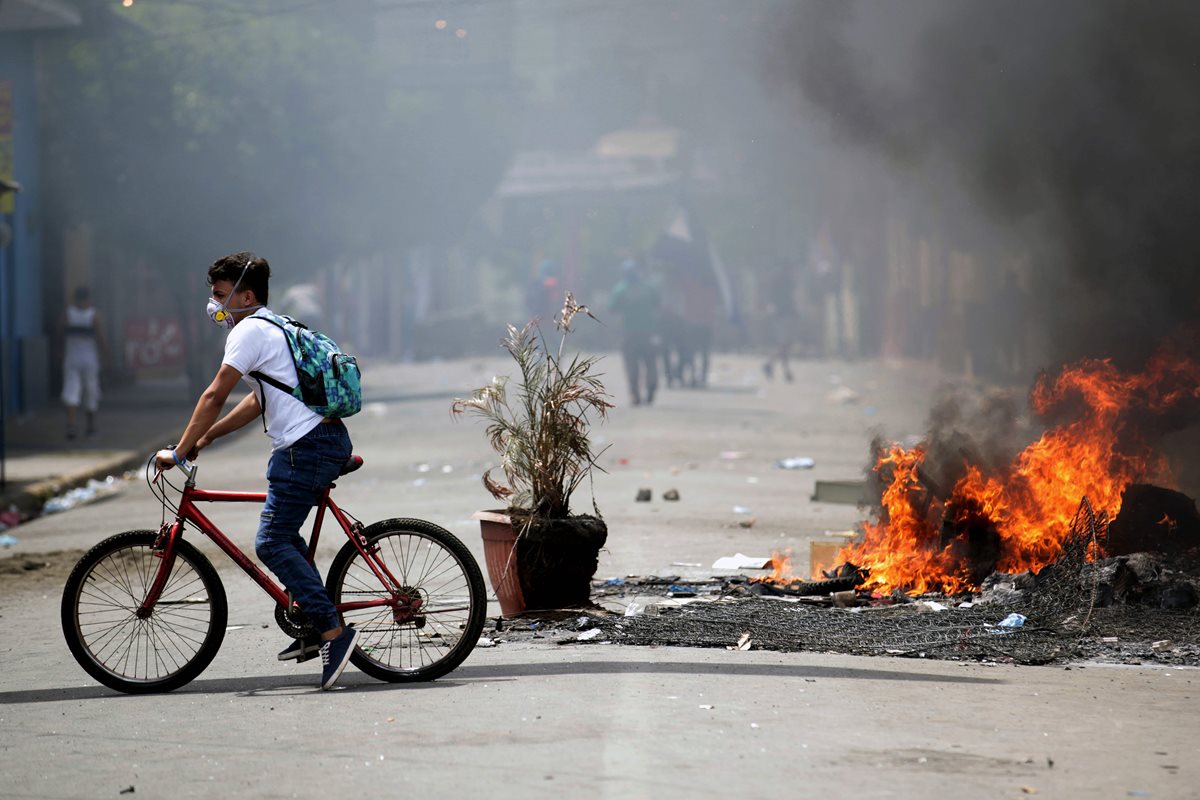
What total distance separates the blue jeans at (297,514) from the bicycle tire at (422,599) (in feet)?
0.52

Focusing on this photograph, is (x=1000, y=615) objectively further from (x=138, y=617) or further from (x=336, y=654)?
(x=138, y=617)

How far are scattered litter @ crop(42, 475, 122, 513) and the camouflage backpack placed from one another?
888 centimetres

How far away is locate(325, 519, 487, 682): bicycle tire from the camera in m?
6.28

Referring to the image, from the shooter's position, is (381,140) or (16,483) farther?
(381,140)

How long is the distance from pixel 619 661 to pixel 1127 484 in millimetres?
3465

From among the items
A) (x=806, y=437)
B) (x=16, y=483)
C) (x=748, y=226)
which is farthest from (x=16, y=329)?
(x=748, y=226)

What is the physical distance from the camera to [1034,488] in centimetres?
870

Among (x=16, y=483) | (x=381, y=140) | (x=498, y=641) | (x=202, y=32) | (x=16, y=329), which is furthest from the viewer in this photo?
(x=381, y=140)

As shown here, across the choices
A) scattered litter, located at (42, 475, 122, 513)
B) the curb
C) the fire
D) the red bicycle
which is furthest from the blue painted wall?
the red bicycle

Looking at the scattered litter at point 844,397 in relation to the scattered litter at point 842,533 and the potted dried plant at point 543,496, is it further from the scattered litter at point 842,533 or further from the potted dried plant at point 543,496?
the potted dried plant at point 543,496

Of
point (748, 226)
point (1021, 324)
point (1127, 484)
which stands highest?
point (748, 226)

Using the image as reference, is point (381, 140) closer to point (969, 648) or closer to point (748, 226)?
point (748, 226)

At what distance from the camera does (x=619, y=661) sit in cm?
654

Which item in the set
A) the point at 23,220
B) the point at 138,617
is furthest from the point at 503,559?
the point at 23,220
